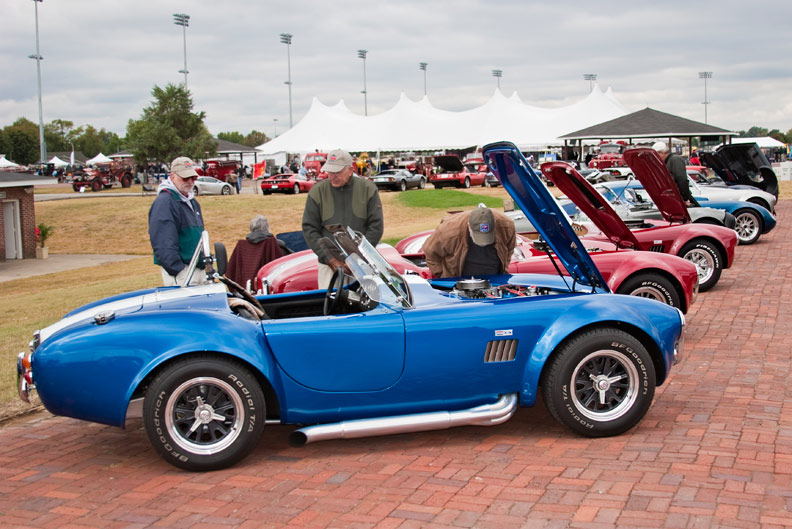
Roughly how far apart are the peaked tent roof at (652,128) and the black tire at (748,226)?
1601 cm

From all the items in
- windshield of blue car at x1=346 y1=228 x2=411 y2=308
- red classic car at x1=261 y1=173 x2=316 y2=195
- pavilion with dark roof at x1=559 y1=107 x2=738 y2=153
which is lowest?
windshield of blue car at x1=346 y1=228 x2=411 y2=308

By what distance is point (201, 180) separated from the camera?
42188 mm

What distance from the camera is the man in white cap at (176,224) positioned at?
6.48 m

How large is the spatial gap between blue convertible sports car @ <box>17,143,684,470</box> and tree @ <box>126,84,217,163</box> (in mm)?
51506

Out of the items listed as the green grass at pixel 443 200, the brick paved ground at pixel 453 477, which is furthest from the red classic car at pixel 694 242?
the green grass at pixel 443 200

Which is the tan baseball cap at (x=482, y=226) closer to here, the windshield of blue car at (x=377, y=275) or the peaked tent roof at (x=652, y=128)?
the windshield of blue car at (x=377, y=275)

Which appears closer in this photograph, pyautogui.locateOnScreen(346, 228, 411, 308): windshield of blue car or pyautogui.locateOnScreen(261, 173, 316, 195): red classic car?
pyautogui.locateOnScreen(346, 228, 411, 308): windshield of blue car

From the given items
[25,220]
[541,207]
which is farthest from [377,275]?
[25,220]

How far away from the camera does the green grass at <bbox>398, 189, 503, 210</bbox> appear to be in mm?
33391

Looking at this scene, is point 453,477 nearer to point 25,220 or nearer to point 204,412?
point 204,412

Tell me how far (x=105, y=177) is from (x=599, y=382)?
170 feet

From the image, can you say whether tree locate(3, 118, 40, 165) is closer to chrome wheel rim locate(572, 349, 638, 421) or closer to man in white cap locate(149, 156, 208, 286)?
man in white cap locate(149, 156, 208, 286)

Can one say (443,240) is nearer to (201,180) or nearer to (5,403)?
(5,403)

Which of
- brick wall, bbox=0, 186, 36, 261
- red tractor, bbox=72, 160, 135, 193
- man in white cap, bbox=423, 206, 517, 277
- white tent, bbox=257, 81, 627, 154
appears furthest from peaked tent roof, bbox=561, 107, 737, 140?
red tractor, bbox=72, 160, 135, 193
